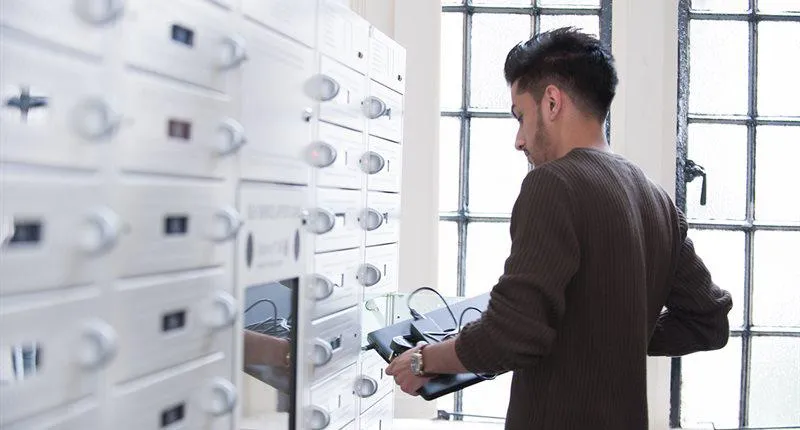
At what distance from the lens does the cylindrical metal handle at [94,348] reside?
2.62ft

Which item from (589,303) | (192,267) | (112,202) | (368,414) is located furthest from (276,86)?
(368,414)

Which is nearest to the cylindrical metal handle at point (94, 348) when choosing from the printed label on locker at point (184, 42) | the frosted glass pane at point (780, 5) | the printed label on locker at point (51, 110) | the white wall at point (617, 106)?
the printed label on locker at point (51, 110)

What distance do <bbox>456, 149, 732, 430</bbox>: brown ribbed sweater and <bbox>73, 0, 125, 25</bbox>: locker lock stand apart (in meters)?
0.71

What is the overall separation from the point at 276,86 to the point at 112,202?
41 cm

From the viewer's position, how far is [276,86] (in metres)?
1.21

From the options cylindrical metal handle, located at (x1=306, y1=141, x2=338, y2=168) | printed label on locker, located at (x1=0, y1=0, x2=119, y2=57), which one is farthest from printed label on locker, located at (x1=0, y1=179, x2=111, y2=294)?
cylindrical metal handle, located at (x1=306, y1=141, x2=338, y2=168)

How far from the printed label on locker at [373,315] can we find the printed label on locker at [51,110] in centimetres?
95

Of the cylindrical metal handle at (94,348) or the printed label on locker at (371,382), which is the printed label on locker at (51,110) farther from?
the printed label on locker at (371,382)

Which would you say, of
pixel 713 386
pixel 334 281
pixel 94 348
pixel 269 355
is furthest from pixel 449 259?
pixel 94 348

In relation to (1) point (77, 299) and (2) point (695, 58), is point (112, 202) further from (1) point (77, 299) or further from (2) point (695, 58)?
(2) point (695, 58)

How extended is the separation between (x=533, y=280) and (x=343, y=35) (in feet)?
1.67

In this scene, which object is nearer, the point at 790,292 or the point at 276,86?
the point at 276,86

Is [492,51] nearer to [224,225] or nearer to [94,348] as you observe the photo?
[224,225]

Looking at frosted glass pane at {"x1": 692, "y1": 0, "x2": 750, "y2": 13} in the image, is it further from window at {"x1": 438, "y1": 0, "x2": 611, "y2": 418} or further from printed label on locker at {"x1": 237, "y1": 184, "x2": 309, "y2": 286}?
printed label on locker at {"x1": 237, "y1": 184, "x2": 309, "y2": 286}
